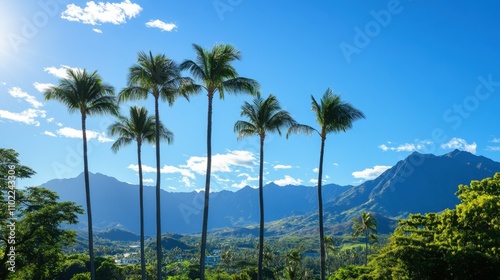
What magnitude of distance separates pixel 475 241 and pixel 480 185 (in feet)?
25.7

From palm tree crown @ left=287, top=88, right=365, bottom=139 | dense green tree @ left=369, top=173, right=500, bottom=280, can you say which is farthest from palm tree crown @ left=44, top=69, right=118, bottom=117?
dense green tree @ left=369, top=173, right=500, bottom=280

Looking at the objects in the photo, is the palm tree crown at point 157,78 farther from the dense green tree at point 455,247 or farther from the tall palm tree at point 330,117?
the dense green tree at point 455,247

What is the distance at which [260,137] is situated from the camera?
28125mm

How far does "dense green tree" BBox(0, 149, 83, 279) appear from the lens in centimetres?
2380

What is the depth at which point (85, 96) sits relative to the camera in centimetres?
2483

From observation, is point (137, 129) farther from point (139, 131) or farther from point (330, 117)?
point (330, 117)

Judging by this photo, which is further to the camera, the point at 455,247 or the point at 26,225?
the point at 26,225

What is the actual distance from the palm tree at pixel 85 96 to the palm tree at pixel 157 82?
1305 mm

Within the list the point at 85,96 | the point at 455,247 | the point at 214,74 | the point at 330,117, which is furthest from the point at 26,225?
the point at 455,247

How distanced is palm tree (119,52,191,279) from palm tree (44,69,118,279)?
4.28 ft

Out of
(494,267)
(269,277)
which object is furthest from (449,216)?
(269,277)

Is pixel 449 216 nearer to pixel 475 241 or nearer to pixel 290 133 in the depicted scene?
pixel 475 241

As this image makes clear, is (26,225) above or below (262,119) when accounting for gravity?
below

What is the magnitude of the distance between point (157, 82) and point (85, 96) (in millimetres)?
4874
